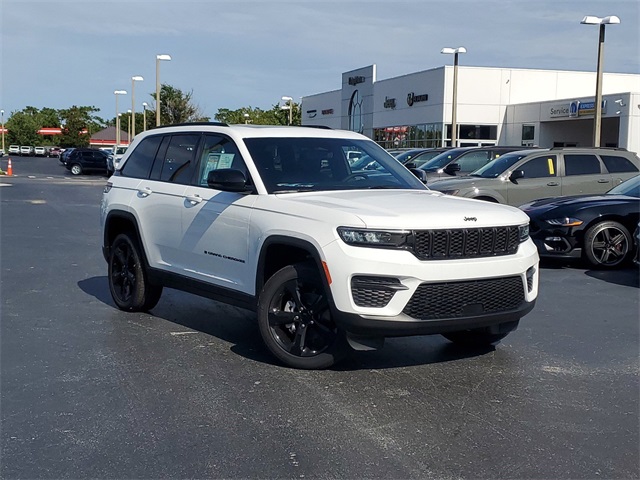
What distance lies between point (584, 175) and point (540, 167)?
833 mm

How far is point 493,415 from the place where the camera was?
490 cm

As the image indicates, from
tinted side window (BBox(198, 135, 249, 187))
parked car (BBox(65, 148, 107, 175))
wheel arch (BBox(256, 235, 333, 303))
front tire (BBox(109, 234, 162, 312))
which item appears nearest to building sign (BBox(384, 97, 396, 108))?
parked car (BBox(65, 148, 107, 175))

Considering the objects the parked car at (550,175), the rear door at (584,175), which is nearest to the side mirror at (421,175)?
the parked car at (550,175)

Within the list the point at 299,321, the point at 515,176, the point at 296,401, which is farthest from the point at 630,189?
the point at 296,401

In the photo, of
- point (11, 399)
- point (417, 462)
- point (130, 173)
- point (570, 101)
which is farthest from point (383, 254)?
point (570, 101)

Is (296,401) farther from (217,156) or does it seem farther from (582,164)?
(582,164)

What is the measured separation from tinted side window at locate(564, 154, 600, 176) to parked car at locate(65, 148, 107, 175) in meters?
40.2

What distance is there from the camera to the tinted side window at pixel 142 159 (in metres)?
7.83

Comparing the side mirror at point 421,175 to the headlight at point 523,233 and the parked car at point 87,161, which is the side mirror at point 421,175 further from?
the parked car at point 87,161

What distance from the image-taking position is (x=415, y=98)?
50.6 m

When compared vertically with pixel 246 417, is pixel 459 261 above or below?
above

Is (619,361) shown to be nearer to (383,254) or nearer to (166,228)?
(383,254)

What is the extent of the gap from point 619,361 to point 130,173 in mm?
4948

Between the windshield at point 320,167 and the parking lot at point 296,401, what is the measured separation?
137cm
